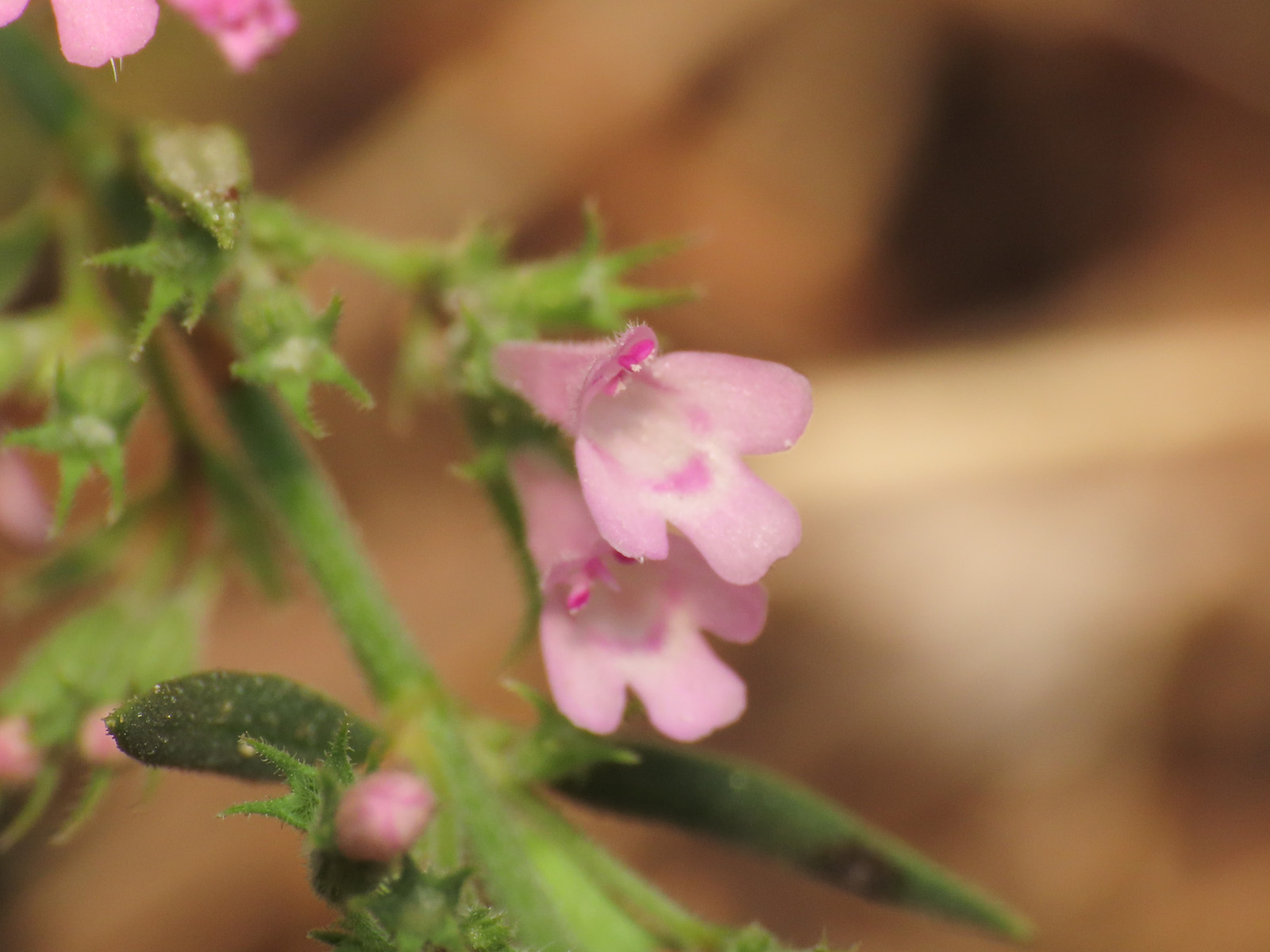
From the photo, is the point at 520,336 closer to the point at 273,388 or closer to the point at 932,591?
the point at 273,388

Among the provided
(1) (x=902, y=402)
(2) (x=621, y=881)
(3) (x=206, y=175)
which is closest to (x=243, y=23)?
(3) (x=206, y=175)

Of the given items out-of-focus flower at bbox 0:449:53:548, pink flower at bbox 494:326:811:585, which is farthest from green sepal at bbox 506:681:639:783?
out-of-focus flower at bbox 0:449:53:548

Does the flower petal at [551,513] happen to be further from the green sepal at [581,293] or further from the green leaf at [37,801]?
the green leaf at [37,801]

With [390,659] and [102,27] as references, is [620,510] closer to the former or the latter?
[390,659]

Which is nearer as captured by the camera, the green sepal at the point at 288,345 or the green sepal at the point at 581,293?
the green sepal at the point at 288,345

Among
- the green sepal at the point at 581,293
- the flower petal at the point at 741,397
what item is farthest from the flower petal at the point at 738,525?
the green sepal at the point at 581,293
